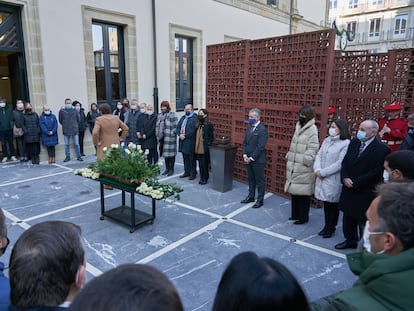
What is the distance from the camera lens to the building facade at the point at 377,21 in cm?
3458

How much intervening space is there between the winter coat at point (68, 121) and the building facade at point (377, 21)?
103 feet

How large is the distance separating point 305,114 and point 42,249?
428 centimetres

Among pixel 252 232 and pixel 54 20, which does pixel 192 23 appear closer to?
pixel 54 20

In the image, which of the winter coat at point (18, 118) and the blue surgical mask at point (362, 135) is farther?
the winter coat at point (18, 118)

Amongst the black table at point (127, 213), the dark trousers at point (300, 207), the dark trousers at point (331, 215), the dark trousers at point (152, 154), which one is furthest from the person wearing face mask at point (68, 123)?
the dark trousers at point (331, 215)

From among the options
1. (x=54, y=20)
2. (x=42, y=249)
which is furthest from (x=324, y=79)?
(x=54, y=20)

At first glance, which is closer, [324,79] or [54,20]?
[324,79]

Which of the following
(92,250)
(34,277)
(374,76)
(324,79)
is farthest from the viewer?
(374,76)

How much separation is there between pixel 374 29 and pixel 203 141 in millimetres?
38684

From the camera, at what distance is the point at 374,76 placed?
8672 mm

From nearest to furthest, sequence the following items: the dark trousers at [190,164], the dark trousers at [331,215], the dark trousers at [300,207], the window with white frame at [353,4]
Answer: the dark trousers at [331,215] → the dark trousers at [300,207] → the dark trousers at [190,164] → the window with white frame at [353,4]

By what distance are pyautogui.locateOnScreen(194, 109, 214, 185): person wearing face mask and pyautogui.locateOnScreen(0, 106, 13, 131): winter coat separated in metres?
5.28

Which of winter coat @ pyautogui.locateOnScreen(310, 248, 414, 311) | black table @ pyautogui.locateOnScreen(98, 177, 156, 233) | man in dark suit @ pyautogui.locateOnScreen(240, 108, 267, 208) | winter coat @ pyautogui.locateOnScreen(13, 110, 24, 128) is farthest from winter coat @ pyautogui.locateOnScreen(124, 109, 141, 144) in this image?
winter coat @ pyautogui.locateOnScreen(310, 248, 414, 311)

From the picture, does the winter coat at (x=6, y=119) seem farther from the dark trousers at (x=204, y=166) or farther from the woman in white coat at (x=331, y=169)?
the woman in white coat at (x=331, y=169)
